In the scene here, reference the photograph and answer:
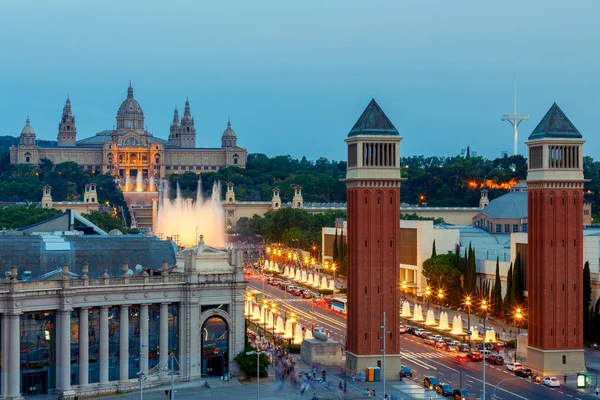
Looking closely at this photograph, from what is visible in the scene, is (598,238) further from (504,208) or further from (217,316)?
(504,208)

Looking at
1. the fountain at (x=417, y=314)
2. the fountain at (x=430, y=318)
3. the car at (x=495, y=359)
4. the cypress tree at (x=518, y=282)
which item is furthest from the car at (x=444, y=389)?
the fountain at (x=417, y=314)

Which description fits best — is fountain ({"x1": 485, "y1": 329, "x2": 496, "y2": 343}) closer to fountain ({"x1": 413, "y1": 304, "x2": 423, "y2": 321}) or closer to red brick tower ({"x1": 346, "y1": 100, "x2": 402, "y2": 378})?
red brick tower ({"x1": 346, "y1": 100, "x2": 402, "y2": 378})

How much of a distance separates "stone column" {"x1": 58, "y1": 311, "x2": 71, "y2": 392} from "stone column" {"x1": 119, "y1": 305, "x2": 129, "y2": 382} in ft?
12.9

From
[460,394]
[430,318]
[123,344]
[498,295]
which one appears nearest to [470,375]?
[460,394]

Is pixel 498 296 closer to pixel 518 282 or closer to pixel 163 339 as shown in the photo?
pixel 518 282

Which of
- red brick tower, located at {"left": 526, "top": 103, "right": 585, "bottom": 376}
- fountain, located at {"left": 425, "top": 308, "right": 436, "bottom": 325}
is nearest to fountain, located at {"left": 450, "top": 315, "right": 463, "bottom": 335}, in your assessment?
fountain, located at {"left": 425, "top": 308, "right": 436, "bottom": 325}

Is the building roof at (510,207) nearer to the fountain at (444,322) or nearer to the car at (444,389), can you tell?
the fountain at (444,322)

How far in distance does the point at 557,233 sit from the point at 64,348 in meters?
37.4

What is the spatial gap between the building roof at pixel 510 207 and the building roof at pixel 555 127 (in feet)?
219

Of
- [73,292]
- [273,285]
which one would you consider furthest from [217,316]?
[273,285]

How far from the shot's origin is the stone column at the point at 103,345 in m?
78.4

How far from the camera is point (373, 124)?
293 feet

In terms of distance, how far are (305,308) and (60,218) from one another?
3346cm

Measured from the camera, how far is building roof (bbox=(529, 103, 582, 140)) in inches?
3558
